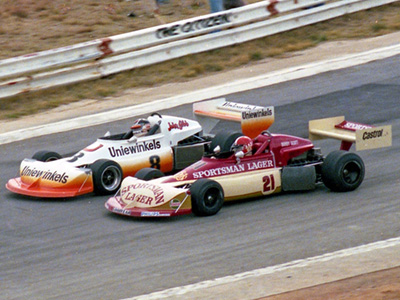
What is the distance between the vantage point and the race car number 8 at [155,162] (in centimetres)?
1101

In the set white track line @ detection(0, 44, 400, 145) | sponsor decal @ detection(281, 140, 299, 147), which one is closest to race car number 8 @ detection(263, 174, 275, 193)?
sponsor decal @ detection(281, 140, 299, 147)

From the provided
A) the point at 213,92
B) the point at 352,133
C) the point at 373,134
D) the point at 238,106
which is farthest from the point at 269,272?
the point at 213,92

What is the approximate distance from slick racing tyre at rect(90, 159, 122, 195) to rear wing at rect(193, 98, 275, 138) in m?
1.74

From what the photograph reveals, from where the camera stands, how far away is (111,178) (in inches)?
416

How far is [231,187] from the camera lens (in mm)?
9586

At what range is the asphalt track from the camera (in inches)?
304

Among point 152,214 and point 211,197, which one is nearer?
point 152,214

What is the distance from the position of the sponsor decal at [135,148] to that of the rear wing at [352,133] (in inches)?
83.3

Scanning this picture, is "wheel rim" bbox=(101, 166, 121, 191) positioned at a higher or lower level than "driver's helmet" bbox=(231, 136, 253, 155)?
lower

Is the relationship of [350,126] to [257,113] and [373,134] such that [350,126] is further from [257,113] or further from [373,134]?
[257,113]

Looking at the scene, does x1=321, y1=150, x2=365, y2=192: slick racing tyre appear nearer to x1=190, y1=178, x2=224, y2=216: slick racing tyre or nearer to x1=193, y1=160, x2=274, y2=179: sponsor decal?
x1=193, y1=160, x2=274, y2=179: sponsor decal

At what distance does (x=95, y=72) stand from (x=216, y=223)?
304 inches

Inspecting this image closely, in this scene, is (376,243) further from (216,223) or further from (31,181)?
(31,181)

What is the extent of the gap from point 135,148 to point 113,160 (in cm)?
41
